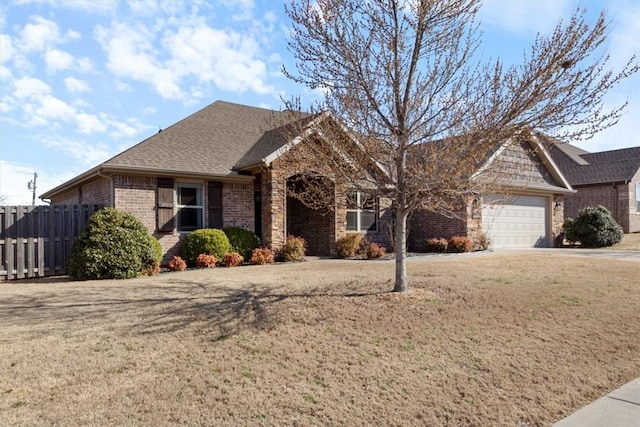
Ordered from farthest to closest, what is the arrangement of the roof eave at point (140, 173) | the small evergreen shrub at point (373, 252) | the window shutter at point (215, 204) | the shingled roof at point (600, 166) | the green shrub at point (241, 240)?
1. the shingled roof at point (600, 166)
2. the small evergreen shrub at point (373, 252)
3. the window shutter at point (215, 204)
4. the green shrub at point (241, 240)
5. the roof eave at point (140, 173)

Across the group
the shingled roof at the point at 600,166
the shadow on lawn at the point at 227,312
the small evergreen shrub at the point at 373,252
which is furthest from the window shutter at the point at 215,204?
the shingled roof at the point at 600,166

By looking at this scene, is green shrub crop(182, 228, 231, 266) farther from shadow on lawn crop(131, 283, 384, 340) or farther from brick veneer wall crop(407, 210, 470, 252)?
brick veneer wall crop(407, 210, 470, 252)

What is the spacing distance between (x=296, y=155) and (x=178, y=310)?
3.21 m

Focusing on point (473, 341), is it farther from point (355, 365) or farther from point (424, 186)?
point (424, 186)

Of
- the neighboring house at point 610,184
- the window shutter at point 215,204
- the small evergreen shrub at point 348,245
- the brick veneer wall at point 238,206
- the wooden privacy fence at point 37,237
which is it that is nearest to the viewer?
the wooden privacy fence at point 37,237

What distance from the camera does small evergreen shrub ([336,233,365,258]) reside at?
15586mm

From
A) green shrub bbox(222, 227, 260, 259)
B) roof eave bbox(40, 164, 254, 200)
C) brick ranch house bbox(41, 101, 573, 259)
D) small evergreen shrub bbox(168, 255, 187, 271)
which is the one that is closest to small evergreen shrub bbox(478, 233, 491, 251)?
brick ranch house bbox(41, 101, 573, 259)

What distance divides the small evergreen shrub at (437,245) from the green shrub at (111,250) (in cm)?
1038

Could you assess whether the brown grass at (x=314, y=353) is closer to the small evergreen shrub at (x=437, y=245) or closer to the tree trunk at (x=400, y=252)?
the tree trunk at (x=400, y=252)

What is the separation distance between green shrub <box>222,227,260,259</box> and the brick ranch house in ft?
1.44

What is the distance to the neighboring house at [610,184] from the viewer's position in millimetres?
26453

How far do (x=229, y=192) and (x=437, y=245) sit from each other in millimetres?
7999

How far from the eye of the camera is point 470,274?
34.5 feet

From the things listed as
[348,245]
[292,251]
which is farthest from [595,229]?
[292,251]
